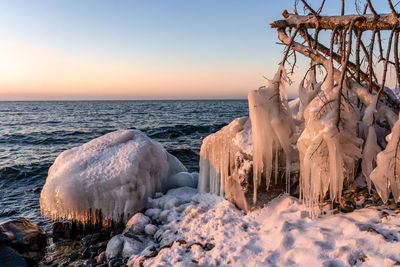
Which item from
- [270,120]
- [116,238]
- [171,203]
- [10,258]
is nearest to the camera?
[270,120]

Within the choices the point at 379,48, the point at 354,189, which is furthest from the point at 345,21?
the point at 354,189

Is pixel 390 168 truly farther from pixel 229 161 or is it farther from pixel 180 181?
pixel 180 181

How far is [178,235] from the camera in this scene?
413cm

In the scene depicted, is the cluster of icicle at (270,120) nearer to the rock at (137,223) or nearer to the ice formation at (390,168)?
the ice formation at (390,168)

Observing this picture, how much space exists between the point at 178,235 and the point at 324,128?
8.93 feet

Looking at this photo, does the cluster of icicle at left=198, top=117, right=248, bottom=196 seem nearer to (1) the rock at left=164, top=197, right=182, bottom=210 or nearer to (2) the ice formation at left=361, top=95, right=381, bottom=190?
(1) the rock at left=164, top=197, right=182, bottom=210

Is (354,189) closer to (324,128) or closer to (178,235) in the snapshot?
(324,128)

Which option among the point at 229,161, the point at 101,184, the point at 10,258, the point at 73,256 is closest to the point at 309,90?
the point at 229,161

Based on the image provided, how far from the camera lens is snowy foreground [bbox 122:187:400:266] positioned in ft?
9.14

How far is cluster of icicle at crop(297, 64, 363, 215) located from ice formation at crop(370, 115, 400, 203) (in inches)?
10.9

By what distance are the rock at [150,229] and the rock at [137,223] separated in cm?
10

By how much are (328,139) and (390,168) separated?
33.8 inches

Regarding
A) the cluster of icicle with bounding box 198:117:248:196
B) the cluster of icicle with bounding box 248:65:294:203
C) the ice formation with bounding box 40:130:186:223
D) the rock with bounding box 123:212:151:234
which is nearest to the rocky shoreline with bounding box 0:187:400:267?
the rock with bounding box 123:212:151:234

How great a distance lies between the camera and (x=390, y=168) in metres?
3.14
